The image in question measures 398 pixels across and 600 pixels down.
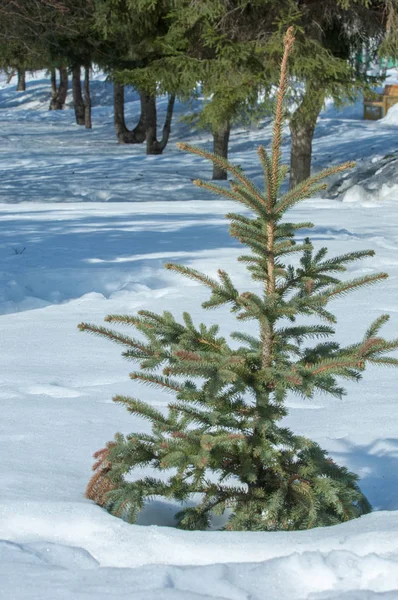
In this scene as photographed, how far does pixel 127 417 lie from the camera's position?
4098mm

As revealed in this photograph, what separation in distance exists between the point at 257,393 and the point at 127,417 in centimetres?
134

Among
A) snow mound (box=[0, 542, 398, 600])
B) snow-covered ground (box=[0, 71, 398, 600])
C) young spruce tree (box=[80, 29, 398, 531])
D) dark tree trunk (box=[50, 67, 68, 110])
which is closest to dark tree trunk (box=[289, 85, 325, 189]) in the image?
snow-covered ground (box=[0, 71, 398, 600])

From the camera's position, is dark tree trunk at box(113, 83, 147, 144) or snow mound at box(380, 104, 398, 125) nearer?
dark tree trunk at box(113, 83, 147, 144)

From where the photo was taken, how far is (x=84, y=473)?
10.9 ft

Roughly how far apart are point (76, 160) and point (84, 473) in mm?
18872

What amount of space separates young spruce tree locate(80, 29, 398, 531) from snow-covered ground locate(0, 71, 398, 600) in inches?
5.9

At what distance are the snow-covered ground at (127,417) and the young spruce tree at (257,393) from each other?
15 cm

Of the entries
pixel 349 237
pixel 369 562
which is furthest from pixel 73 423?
pixel 349 237

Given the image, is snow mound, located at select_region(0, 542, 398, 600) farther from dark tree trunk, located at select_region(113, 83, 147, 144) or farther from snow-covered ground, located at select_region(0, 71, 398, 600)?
dark tree trunk, located at select_region(113, 83, 147, 144)

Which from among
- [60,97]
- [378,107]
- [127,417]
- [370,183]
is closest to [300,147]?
[370,183]

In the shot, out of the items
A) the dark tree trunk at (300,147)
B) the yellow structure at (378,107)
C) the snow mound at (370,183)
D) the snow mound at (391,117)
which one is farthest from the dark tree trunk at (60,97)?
the dark tree trunk at (300,147)

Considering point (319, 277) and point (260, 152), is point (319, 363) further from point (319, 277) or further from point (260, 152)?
point (260, 152)

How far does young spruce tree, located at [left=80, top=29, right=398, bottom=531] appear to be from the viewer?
111 inches

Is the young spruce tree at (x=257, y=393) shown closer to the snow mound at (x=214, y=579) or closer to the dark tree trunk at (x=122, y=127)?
the snow mound at (x=214, y=579)
